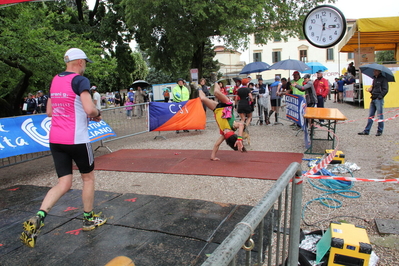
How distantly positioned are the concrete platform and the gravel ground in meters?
0.56

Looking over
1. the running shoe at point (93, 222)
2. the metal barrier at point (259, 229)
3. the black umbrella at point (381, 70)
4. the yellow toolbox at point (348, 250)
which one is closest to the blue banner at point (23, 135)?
the running shoe at point (93, 222)

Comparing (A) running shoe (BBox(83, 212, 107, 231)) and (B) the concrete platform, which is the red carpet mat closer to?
(B) the concrete platform

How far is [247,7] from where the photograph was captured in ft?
52.7

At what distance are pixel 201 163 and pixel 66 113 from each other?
3.88m

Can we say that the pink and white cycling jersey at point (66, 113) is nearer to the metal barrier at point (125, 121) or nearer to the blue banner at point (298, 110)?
the blue banner at point (298, 110)

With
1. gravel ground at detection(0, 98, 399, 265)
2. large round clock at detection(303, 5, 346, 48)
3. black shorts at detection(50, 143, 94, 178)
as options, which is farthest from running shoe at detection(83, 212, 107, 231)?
large round clock at detection(303, 5, 346, 48)

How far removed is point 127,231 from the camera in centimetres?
353

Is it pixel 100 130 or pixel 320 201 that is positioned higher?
pixel 100 130

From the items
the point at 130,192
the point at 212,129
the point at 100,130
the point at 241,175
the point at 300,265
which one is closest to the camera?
the point at 300,265

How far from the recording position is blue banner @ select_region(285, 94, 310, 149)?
731 cm

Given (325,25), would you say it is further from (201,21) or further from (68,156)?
(201,21)

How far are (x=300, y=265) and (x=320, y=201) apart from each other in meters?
1.87

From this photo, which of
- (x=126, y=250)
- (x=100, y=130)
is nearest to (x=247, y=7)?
(x=100, y=130)

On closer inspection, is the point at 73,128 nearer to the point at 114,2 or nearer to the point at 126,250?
the point at 126,250
